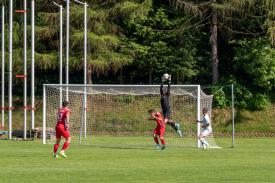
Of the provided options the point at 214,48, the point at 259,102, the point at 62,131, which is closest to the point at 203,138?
the point at 62,131

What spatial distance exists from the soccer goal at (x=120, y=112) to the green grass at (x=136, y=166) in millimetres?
8513

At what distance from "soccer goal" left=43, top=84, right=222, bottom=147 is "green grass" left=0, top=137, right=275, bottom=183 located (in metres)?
8.51

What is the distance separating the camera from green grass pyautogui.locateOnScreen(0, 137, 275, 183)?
21.0 m

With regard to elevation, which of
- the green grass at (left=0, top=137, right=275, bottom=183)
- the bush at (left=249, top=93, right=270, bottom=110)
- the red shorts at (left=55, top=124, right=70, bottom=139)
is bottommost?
the green grass at (left=0, top=137, right=275, bottom=183)

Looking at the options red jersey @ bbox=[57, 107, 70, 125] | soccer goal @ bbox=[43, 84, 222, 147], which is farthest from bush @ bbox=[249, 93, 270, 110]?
red jersey @ bbox=[57, 107, 70, 125]

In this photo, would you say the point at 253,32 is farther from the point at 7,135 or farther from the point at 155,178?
the point at 155,178

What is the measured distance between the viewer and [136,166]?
24.8 metres

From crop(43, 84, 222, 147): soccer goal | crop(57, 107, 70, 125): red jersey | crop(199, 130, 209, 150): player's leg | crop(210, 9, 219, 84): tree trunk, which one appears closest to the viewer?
crop(57, 107, 70, 125): red jersey

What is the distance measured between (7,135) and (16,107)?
43.1 ft

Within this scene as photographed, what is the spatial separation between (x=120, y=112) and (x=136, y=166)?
24239 millimetres

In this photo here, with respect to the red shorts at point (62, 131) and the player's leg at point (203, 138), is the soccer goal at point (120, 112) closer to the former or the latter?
the player's leg at point (203, 138)

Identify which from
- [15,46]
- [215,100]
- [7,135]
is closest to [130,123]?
[7,135]

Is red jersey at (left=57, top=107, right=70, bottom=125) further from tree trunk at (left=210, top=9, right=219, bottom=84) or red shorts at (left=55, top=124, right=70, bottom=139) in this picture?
tree trunk at (left=210, top=9, right=219, bottom=84)

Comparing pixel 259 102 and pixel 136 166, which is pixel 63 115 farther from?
pixel 259 102
